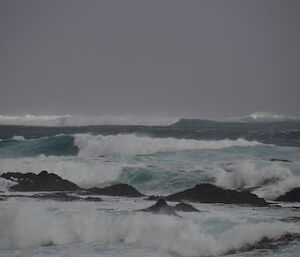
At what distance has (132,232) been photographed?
16531 millimetres

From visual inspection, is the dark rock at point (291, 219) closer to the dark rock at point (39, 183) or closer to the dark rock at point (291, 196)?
the dark rock at point (291, 196)

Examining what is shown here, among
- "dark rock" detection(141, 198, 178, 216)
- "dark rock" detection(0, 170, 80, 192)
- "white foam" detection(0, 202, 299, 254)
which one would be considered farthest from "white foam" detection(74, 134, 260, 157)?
"white foam" detection(0, 202, 299, 254)

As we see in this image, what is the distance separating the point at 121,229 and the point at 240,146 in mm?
28732

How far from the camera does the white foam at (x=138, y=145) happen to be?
44812 mm

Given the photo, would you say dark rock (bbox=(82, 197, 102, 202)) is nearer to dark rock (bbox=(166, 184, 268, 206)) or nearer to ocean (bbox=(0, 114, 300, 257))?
ocean (bbox=(0, 114, 300, 257))

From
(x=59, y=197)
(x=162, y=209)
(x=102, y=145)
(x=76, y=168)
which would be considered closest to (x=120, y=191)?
(x=59, y=197)

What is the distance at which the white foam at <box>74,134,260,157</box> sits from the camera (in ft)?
147

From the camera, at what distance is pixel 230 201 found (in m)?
21.4

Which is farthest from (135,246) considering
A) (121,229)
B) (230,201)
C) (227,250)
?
(230,201)

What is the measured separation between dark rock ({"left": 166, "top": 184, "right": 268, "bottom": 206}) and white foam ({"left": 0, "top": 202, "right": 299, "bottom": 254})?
4.34 m

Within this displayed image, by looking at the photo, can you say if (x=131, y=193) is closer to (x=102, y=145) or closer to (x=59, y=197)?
(x=59, y=197)

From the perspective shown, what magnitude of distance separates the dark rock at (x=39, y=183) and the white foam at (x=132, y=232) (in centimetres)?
610

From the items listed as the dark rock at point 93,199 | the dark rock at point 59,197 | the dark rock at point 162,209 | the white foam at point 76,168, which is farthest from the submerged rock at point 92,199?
the white foam at point 76,168

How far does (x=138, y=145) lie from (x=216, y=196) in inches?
993
